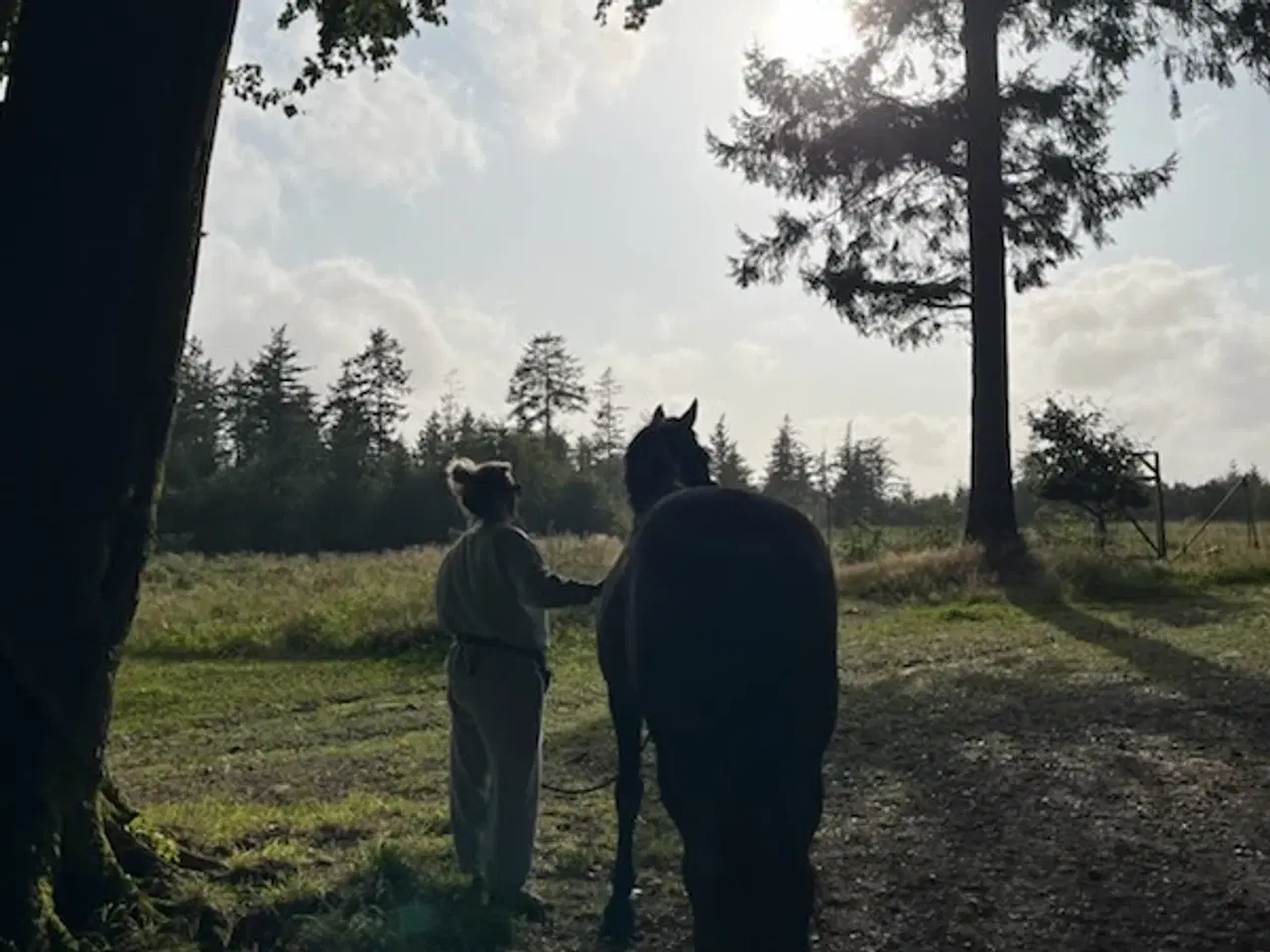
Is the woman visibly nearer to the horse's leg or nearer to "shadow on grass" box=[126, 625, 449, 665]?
the horse's leg

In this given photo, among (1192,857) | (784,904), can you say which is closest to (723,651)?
(784,904)

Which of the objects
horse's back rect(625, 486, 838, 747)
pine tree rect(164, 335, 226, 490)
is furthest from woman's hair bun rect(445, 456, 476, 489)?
pine tree rect(164, 335, 226, 490)

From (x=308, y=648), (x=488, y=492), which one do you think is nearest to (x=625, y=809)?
(x=488, y=492)

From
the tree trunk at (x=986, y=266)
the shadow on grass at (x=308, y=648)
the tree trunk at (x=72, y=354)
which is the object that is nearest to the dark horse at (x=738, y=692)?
the tree trunk at (x=72, y=354)

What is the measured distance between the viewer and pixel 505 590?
16.3 ft

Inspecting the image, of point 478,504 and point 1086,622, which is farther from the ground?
point 478,504

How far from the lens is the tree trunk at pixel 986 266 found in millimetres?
18406

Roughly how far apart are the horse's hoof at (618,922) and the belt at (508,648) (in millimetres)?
888

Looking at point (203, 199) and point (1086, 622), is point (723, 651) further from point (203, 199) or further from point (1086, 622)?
point (1086, 622)

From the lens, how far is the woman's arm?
4836 mm

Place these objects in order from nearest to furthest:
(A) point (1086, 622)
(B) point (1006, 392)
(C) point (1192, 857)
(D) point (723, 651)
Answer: (D) point (723, 651), (C) point (1192, 857), (A) point (1086, 622), (B) point (1006, 392)

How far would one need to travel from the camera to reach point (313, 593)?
21.3m

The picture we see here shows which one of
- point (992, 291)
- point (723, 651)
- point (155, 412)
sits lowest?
point (723, 651)

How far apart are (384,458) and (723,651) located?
50669 millimetres
